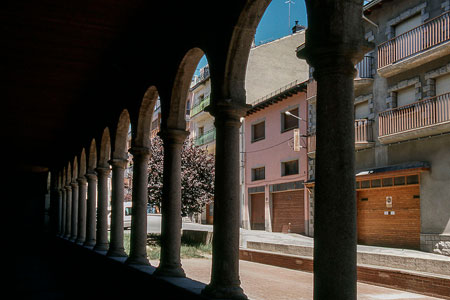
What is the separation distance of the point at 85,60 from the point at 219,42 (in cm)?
471

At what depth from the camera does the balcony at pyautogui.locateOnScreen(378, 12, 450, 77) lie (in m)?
15.0

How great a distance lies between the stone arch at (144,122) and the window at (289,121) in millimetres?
16916

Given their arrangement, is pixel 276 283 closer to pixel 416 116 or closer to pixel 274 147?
pixel 416 116

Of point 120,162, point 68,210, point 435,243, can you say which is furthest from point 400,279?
point 68,210

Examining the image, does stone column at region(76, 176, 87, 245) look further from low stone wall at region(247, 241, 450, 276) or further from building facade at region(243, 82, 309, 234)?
building facade at region(243, 82, 309, 234)

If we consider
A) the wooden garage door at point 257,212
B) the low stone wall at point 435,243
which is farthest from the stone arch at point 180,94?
the wooden garage door at point 257,212

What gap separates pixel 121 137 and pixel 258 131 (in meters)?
19.2

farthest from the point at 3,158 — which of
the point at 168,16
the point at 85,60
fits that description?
the point at 168,16

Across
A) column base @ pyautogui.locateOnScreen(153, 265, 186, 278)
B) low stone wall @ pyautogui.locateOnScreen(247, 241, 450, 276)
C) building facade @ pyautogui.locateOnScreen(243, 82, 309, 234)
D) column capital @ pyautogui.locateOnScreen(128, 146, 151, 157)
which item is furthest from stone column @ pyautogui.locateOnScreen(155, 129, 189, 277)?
building facade @ pyautogui.locateOnScreen(243, 82, 309, 234)

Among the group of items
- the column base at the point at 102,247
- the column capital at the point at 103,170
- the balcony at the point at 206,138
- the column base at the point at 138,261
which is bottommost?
the column base at the point at 102,247

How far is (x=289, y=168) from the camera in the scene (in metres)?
25.2

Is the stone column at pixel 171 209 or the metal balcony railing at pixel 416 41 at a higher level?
the metal balcony railing at pixel 416 41

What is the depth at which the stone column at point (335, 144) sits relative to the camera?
10.1 ft

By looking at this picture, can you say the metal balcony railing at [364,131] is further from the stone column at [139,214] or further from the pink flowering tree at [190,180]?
the stone column at [139,214]
